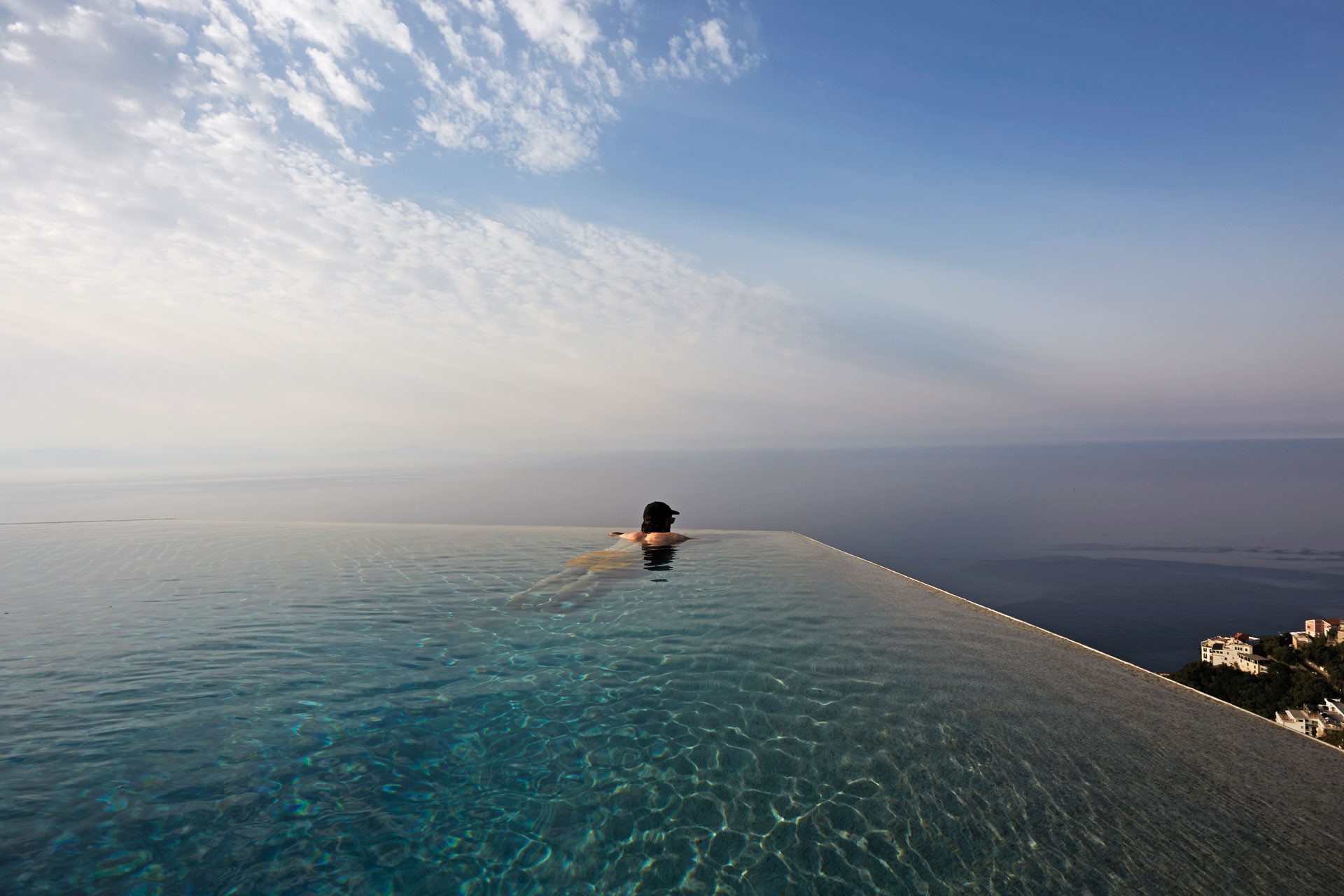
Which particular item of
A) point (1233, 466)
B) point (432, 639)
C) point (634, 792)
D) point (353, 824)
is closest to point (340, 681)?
point (432, 639)

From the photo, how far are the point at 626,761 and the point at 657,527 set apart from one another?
398 inches

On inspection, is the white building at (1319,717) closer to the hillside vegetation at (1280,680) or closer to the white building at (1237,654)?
the hillside vegetation at (1280,680)

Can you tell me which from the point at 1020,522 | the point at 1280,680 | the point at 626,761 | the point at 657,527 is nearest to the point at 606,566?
the point at 657,527

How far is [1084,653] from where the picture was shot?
6.43 metres

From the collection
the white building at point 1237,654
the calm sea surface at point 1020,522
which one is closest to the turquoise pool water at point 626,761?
the white building at point 1237,654

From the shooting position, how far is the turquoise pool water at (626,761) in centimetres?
310

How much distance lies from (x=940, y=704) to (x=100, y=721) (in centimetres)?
685

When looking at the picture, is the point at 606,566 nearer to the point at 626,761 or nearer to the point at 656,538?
the point at 656,538

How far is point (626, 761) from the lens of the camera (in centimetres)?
414

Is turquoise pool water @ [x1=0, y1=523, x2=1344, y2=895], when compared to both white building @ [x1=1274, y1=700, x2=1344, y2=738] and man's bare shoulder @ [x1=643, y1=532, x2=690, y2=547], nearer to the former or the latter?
white building @ [x1=1274, y1=700, x2=1344, y2=738]

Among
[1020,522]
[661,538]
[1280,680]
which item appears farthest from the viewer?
[1020,522]

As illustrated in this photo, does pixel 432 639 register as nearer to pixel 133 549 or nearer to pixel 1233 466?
pixel 133 549

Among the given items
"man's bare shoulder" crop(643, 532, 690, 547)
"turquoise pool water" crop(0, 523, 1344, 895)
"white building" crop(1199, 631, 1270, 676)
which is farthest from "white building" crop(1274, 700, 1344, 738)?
"man's bare shoulder" crop(643, 532, 690, 547)

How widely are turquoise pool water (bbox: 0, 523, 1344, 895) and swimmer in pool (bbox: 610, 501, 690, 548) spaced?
19.9ft
